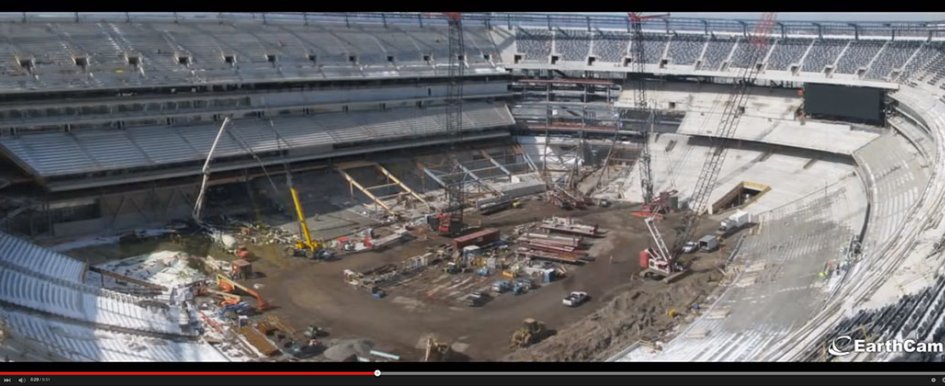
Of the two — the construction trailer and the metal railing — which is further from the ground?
the metal railing

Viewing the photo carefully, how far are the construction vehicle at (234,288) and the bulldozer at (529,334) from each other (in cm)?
635

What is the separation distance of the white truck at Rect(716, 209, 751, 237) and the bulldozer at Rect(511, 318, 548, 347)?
33.6 ft

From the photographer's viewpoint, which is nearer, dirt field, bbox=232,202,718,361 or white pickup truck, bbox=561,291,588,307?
dirt field, bbox=232,202,718,361

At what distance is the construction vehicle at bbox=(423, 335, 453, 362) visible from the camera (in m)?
17.1

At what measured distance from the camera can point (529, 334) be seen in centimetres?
1888

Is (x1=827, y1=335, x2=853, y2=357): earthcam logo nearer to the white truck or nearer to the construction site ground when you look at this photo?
the construction site ground

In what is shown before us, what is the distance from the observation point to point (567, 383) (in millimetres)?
8117

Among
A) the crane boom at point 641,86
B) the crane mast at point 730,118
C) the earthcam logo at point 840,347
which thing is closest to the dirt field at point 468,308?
the crane mast at point 730,118

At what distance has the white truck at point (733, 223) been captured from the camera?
27.8m

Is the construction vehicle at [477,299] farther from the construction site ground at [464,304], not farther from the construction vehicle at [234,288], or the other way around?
the construction vehicle at [234,288]

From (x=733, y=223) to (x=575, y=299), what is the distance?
8.80 metres

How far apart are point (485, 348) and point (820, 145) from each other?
17935 millimetres

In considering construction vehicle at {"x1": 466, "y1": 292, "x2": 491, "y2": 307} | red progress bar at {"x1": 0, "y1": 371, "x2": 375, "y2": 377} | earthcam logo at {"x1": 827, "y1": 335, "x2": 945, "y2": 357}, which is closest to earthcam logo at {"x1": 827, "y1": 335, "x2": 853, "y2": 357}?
earthcam logo at {"x1": 827, "y1": 335, "x2": 945, "y2": 357}

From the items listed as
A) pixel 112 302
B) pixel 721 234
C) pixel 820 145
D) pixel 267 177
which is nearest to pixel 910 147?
pixel 820 145
